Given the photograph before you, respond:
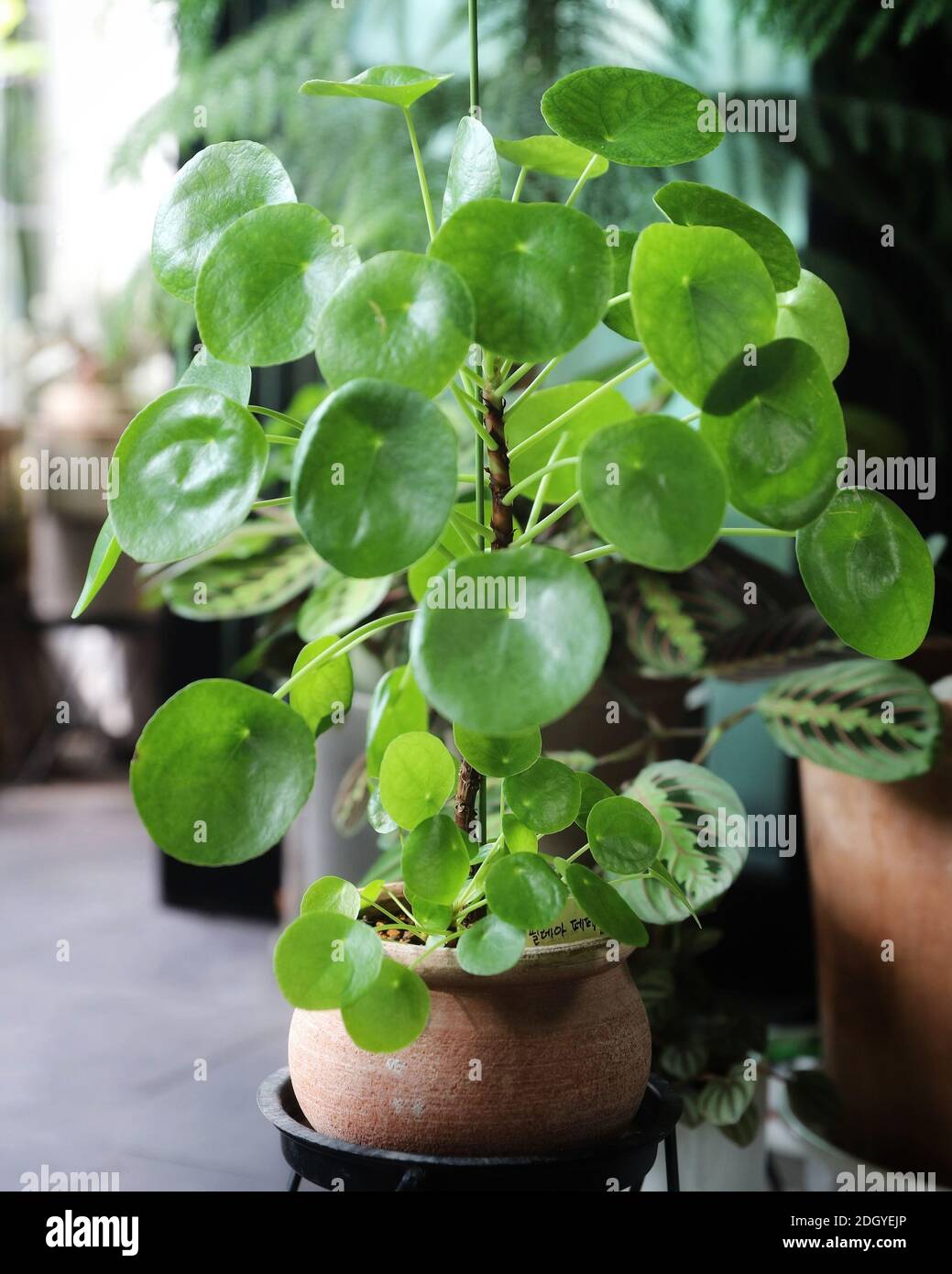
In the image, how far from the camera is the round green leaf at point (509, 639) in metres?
0.49

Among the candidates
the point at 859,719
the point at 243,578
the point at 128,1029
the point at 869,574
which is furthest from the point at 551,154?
the point at 128,1029

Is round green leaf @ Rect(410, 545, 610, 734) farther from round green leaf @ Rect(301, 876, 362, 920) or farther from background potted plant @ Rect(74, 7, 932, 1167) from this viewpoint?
round green leaf @ Rect(301, 876, 362, 920)

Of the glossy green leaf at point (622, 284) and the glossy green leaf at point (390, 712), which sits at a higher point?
the glossy green leaf at point (622, 284)

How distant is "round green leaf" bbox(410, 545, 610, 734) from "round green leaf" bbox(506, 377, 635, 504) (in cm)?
18

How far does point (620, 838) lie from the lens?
2.14ft

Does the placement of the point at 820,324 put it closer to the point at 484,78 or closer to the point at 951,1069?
the point at 951,1069

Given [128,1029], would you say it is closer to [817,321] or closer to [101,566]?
[101,566]

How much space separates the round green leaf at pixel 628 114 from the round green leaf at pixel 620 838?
1.07 ft

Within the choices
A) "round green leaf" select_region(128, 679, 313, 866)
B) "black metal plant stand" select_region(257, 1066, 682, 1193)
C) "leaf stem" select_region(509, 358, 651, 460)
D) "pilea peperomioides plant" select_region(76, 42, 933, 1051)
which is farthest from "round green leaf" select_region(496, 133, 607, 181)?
"black metal plant stand" select_region(257, 1066, 682, 1193)

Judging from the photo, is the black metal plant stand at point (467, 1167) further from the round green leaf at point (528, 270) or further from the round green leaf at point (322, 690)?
the round green leaf at point (528, 270)

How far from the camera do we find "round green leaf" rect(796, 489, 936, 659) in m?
0.61

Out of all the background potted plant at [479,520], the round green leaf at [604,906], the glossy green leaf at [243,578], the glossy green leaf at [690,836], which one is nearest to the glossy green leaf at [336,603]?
the glossy green leaf at [243,578]

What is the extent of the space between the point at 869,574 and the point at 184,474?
1.09 ft
